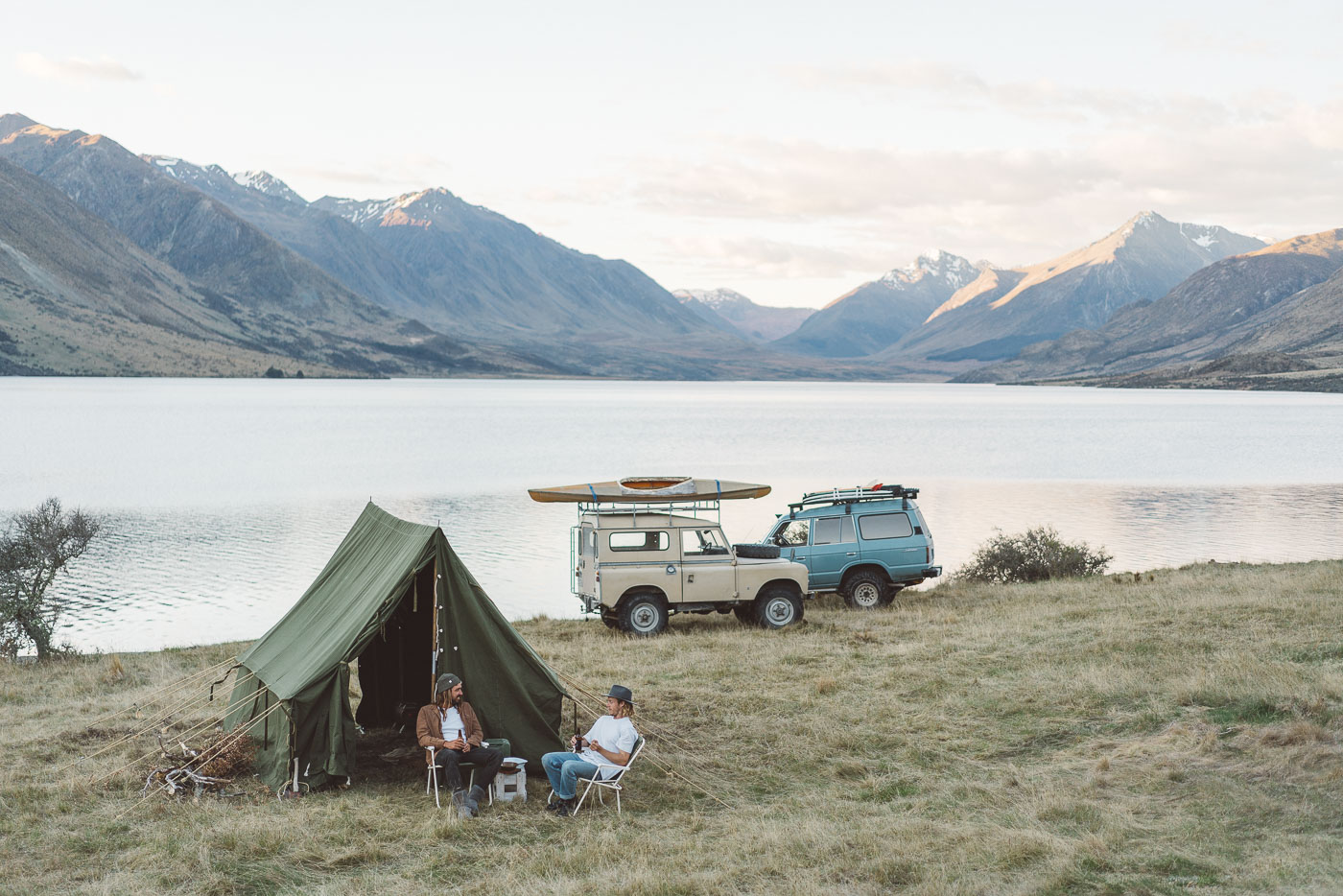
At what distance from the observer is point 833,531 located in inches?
953

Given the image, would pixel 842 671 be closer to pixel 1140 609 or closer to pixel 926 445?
pixel 1140 609

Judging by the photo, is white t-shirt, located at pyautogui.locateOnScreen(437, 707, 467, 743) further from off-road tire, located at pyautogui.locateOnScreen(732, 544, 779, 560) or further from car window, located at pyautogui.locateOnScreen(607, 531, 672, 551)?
off-road tire, located at pyautogui.locateOnScreen(732, 544, 779, 560)

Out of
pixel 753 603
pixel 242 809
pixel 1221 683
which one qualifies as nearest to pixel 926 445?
pixel 753 603

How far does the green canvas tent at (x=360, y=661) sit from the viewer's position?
1225 cm

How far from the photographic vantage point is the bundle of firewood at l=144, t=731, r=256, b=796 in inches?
480

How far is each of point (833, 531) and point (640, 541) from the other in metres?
5.19

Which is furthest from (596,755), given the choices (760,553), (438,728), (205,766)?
(760,553)

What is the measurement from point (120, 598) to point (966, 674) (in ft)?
82.9

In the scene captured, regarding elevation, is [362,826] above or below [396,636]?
below

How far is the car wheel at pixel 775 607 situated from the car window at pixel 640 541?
228 centimetres

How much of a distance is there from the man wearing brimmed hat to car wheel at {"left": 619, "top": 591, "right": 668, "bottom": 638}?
9025 mm

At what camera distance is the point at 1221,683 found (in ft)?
48.0

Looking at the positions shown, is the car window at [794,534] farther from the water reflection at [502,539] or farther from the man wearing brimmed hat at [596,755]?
the man wearing brimmed hat at [596,755]

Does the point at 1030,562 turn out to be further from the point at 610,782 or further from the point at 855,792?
the point at 610,782
